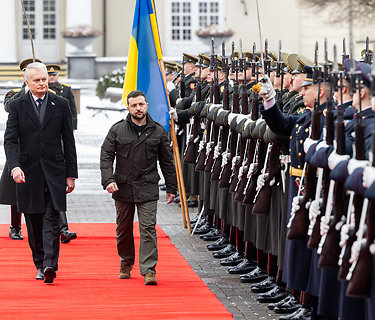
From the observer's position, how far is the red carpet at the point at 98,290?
7236 mm

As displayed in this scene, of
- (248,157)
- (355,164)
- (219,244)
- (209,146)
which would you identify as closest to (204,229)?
(219,244)

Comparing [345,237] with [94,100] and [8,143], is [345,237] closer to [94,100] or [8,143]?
[8,143]

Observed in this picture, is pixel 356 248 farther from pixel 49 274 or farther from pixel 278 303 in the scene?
pixel 49 274

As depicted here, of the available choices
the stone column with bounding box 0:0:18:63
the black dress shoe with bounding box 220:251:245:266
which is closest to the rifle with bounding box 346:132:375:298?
the black dress shoe with bounding box 220:251:245:266

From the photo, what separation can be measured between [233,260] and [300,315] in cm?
233

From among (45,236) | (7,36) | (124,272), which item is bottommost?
(124,272)

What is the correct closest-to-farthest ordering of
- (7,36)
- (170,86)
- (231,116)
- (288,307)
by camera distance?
(288,307) < (231,116) < (170,86) < (7,36)

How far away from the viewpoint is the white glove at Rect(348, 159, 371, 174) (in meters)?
5.35

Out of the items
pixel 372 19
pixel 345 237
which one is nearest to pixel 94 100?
pixel 372 19

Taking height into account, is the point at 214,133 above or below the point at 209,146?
above

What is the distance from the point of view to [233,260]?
369 inches

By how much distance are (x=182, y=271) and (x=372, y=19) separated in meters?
32.7

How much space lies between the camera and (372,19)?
40219 mm

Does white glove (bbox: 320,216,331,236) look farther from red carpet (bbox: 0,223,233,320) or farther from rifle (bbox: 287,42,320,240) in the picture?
red carpet (bbox: 0,223,233,320)
